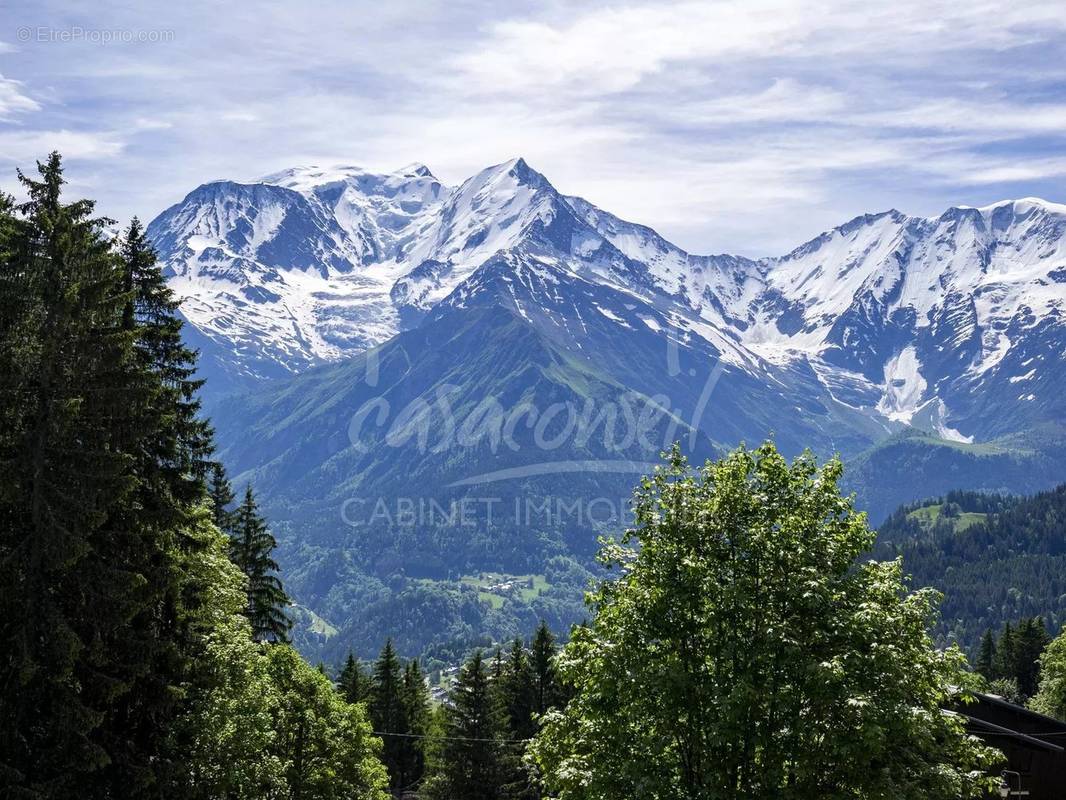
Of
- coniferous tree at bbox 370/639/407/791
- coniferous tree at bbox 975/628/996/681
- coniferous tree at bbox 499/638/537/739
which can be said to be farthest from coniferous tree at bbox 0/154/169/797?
coniferous tree at bbox 975/628/996/681

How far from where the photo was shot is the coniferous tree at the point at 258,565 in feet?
200

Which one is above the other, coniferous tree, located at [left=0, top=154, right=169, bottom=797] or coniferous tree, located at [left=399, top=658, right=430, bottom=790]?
coniferous tree, located at [left=0, top=154, right=169, bottom=797]

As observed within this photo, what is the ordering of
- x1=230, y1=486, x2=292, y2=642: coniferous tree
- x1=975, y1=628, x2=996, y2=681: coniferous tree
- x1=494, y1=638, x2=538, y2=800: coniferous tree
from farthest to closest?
x1=975, y1=628, x2=996, y2=681: coniferous tree → x1=494, y1=638, x2=538, y2=800: coniferous tree → x1=230, y1=486, x2=292, y2=642: coniferous tree

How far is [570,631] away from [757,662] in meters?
5.56

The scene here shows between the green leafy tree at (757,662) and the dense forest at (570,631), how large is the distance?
60mm

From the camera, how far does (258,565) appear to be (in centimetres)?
6241

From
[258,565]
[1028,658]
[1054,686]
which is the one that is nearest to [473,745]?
[258,565]

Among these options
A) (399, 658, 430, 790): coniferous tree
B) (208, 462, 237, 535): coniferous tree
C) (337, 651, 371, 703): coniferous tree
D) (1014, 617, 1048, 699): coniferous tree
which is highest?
(208, 462, 237, 535): coniferous tree

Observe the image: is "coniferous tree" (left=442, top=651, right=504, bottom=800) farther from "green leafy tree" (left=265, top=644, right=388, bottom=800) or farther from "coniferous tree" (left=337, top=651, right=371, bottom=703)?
"coniferous tree" (left=337, top=651, right=371, bottom=703)

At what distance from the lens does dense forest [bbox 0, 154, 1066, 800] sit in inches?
936

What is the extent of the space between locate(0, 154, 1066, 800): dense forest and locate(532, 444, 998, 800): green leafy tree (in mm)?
60

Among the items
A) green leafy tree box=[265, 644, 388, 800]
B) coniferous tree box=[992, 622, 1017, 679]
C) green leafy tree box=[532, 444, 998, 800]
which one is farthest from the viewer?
coniferous tree box=[992, 622, 1017, 679]

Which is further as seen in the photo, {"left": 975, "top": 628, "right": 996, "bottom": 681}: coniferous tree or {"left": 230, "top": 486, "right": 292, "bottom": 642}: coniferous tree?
{"left": 975, "top": 628, "right": 996, "bottom": 681}: coniferous tree

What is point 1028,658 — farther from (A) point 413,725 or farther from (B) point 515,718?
(A) point 413,725
